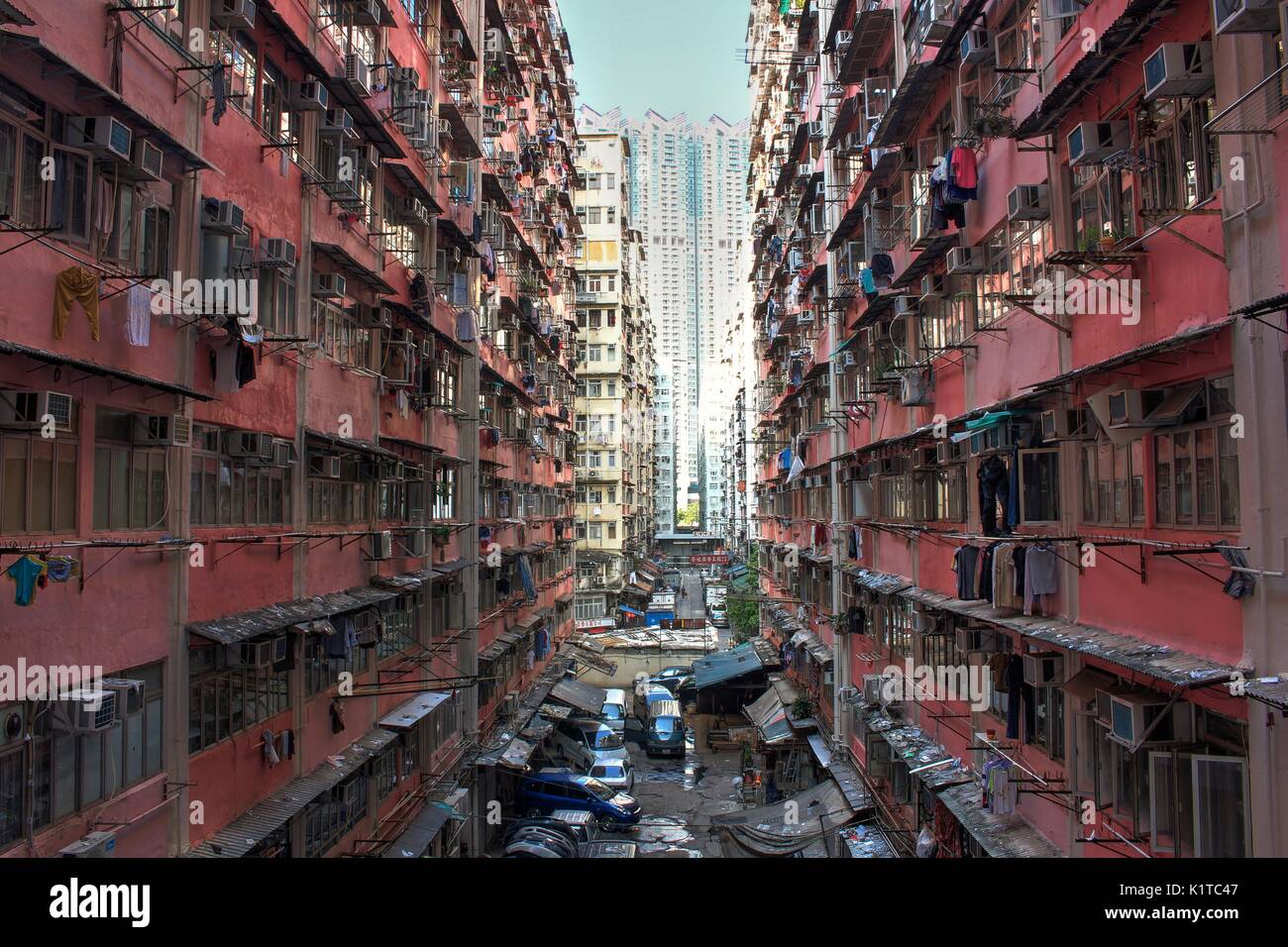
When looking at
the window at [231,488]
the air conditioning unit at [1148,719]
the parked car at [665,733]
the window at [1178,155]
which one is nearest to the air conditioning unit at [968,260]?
the window at [1178,155]

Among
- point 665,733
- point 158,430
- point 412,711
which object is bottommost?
point 665,733

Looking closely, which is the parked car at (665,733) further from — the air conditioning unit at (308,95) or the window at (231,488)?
the air conditioning unit at (308,95)

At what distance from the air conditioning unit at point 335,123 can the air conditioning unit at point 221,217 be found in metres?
3.98

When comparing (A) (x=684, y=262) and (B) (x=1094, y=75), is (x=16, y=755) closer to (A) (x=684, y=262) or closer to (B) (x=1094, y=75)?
(B) (x=1094, y=75)

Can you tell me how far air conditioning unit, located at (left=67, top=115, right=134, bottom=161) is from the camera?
23.4 feet

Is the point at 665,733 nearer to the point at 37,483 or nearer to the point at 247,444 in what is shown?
the point at 247,444

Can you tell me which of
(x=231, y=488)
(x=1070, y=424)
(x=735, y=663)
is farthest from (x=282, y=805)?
(x=735, y=663)

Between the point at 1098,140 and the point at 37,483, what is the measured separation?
9601 millimetres

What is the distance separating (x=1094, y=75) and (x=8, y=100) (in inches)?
357

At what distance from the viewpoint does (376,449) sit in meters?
13.7

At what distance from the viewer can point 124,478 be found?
8.13 m

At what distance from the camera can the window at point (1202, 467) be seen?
6.64m

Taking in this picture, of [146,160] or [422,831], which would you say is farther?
[422,831]
